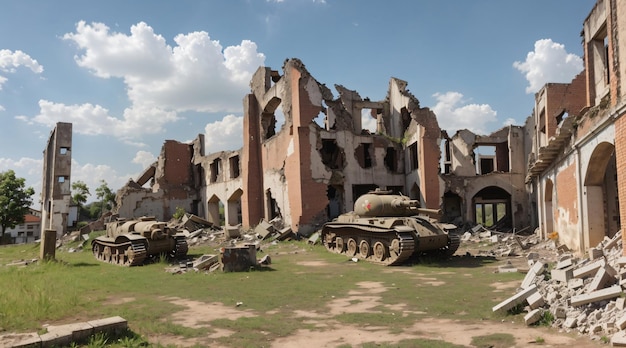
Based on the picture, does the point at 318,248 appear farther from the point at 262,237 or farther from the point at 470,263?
the point at 470,263

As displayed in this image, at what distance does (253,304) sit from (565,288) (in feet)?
16.9

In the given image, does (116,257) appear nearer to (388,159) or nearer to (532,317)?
(532,317)

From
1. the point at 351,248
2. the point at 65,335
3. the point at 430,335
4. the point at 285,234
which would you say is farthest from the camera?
the point at 285,234

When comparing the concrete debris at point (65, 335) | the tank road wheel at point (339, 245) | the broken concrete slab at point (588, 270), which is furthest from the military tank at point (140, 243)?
the broken concrete slab at point (588, 270)

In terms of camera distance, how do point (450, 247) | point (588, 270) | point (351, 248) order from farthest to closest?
point (351, 248) < point (450, 247) < point (588, 270)

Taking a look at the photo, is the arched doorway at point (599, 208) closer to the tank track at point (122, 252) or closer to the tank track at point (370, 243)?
the tank track at point (370, 243)

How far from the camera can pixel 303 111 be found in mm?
22875

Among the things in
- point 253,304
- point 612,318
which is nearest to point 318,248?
point 253,304

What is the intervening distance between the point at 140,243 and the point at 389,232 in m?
7.92

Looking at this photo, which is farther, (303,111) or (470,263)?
(303,111)

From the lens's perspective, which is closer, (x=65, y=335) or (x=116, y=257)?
(x=65, y=335)

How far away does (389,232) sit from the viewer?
45.3 feet

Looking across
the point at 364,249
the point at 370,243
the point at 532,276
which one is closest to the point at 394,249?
the point at 370,243

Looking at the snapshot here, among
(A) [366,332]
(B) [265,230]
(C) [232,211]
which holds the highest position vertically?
(C) [232,211]
